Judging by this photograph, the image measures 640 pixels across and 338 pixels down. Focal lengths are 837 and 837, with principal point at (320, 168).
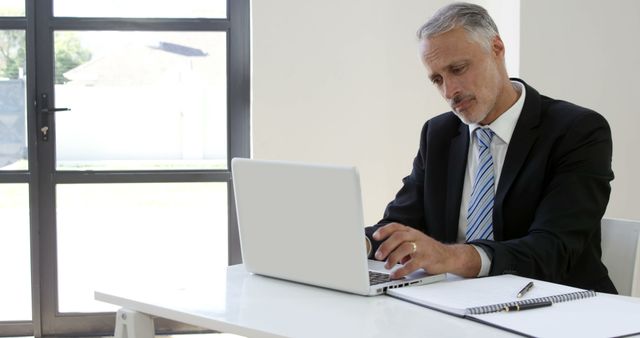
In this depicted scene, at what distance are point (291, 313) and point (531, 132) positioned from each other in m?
0.83

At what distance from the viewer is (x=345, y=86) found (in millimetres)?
4008

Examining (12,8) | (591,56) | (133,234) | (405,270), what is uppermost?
(12,8)

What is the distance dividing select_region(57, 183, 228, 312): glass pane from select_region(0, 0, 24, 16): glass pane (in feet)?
2.86

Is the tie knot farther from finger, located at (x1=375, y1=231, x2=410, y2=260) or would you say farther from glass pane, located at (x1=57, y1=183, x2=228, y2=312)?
glass pane, located at (x1=57, y1=183, x2=228, y2=312)

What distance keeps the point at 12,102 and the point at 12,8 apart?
0.45 m

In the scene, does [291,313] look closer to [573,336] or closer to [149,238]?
[573,336]

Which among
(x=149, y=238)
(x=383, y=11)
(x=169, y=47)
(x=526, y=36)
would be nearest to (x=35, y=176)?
(x=149, y=238)

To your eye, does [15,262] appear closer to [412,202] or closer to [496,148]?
[412,202]

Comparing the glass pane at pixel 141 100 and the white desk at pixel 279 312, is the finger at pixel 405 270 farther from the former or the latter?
the glass pane at pixel 141 100

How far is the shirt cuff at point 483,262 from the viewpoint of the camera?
1684 mm

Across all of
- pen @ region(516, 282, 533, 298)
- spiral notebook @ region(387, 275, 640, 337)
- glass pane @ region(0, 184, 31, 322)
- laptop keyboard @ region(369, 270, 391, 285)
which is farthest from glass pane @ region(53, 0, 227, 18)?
pen @ region(516, 282, 533, 298)

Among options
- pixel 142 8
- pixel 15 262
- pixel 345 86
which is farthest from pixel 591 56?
pixel 15 262

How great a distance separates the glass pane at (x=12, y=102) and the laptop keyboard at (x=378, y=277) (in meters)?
2.88

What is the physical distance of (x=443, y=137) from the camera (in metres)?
2.17
